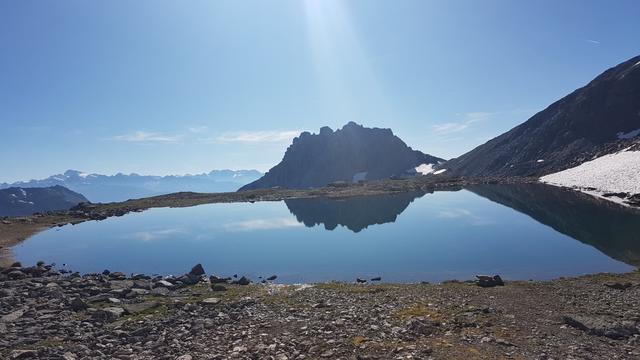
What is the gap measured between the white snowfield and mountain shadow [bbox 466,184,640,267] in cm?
544

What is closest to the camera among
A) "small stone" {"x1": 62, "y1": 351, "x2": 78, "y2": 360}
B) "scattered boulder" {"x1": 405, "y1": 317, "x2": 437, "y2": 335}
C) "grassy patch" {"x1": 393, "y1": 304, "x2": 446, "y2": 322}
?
"small stone" {"x1": 62, "y1": 351, "x2": 78, "y2": 360}

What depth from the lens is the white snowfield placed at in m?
96.5

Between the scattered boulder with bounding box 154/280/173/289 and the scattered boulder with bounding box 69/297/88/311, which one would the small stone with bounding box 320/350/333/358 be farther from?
the scattered boulder with bounding box 154/280/173/289

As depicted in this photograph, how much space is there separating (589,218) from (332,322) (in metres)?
65.1

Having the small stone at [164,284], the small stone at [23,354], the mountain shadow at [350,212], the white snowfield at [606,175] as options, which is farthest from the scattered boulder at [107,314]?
the white snowfield at [606,175]

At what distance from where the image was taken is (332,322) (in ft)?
74.3

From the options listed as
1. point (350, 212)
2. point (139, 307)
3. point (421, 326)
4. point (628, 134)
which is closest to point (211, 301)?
point (139, 307)

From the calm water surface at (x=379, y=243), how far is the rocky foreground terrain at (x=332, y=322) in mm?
10777

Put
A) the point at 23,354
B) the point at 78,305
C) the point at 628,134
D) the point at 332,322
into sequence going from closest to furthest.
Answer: the point at 23,354, the point at 332,322, the point at 78,305, the point at 628,134

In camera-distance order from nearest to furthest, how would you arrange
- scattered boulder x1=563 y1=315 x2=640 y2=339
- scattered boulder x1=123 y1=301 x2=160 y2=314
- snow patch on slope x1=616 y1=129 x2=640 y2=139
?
scattered boulder x1=563 y1=315 x2=640 y2=339, scattered boulder x1=123 y1=301 x2=160 y2=314, snow patch on slope x1=616 y1=129 x2=640 y2=139

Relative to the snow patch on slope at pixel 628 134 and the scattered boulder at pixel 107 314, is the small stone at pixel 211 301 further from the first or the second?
the snow patch on slope at pixel 628 134

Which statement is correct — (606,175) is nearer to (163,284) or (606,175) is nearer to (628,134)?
(628,134)

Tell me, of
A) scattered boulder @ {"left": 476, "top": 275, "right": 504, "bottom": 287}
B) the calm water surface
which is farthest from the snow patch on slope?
scattered boulder @ {"left": 476, "top": 275, "right": 504, "bottom": 287}

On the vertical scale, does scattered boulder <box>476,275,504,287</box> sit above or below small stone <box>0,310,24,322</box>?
below
